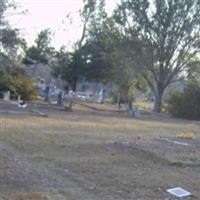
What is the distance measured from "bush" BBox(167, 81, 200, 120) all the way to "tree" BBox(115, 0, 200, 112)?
5.10m

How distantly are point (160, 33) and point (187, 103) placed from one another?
8.32 meters

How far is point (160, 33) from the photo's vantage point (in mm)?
57344

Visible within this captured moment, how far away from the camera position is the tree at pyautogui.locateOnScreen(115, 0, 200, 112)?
185 ft

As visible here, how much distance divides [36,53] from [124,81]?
11.5 m

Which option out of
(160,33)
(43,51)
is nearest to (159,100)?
(160,33)

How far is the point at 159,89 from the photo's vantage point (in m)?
60.0

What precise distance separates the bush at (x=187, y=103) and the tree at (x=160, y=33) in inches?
201

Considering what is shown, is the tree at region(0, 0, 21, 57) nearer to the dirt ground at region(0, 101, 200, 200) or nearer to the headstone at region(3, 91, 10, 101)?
the dirt ground at region(0, 101, 200, 200)

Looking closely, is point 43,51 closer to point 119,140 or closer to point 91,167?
point 119,140

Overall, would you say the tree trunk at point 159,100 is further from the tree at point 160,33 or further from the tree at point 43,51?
the tree at point 43,51

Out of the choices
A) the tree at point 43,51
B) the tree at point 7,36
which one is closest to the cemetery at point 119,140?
the tree at point 7,36

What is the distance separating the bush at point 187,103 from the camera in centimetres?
5159

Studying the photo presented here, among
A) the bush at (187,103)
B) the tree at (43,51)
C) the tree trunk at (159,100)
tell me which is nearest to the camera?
the bush at (187,103)

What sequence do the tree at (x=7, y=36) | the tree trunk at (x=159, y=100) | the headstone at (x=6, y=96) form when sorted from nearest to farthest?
1. the tree at (x=7, y=36)
2. the headstone at (x=6, y=96)
3. the tree trunk at (x=159, y=100)
